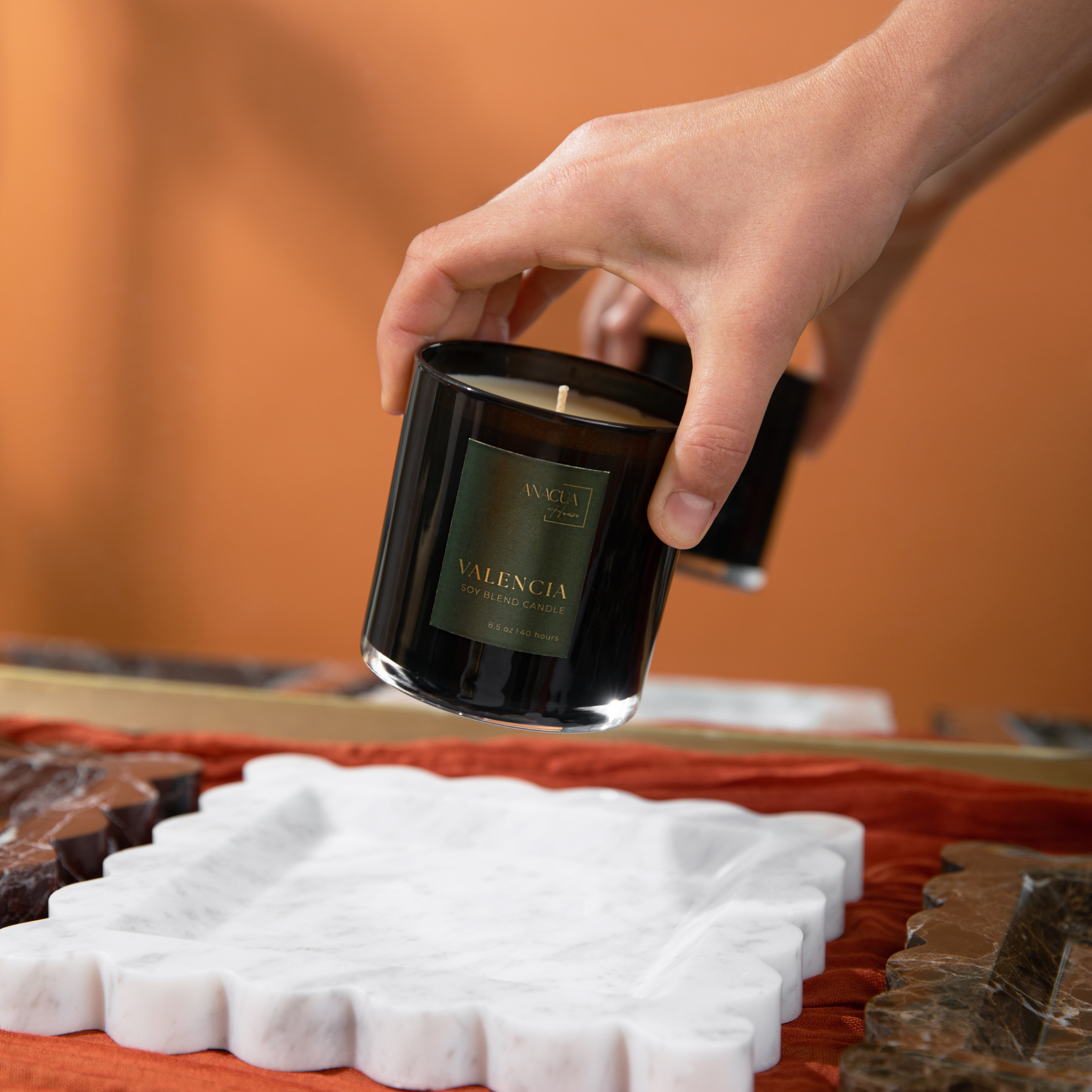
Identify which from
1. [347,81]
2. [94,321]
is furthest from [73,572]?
[347,81]

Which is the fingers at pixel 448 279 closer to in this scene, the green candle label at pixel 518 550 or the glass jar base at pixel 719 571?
the green candle label at pixel 518 550

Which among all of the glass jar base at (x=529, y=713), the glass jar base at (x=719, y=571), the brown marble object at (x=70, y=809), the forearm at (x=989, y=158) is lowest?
the brown marble object at (x=70, y=809)

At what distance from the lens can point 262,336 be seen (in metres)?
0.87

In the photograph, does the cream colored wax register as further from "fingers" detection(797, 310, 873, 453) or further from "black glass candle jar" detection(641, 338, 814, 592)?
"fingers" detection(797, 310, 873, 453)

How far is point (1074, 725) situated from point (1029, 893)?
1.32 feet

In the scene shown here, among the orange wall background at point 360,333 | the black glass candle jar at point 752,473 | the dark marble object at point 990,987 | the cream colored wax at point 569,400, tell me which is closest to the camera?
the dark marble object at point 990,987

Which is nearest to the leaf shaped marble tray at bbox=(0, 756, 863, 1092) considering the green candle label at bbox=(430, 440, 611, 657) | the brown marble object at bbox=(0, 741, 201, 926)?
the brown marble object at bbox=(0, 741, 201, 926)

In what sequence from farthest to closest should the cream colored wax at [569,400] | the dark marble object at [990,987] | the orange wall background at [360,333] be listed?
the orange wall background at [360,333]
the cream colored wax at [569,400]
the dark marble object at [990,987]

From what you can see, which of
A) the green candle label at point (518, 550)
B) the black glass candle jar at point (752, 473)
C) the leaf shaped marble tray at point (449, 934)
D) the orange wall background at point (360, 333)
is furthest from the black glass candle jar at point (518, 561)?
the orange wall background at point (360, 333)

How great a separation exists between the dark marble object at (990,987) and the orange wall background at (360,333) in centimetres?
31

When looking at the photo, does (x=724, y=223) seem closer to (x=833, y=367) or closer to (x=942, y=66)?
(x=942, y=66)

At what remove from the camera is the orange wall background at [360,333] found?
80cm

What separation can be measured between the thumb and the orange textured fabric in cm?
22

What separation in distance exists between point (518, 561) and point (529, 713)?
0.20 ft
